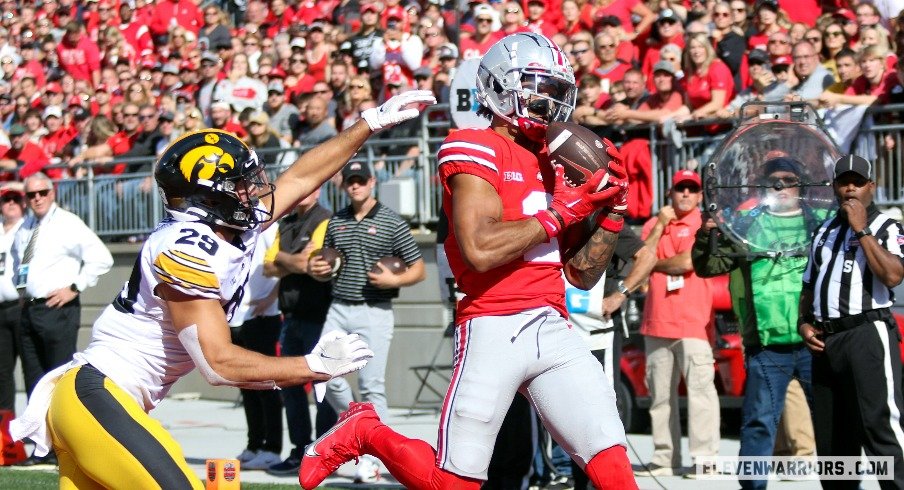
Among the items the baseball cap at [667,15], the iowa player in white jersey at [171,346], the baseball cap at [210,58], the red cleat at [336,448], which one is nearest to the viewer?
the iowa player in white jersey at [171,346]

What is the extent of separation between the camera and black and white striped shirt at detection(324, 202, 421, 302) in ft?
28.6

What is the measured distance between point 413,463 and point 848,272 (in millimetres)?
2571

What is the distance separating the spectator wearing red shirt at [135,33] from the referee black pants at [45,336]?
31.0 ft

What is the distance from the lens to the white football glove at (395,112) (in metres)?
5.12

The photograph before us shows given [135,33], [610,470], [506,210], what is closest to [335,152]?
[506,210]

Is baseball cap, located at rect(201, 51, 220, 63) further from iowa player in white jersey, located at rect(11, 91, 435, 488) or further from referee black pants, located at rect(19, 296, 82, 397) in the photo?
iowa player in white jersey, located at rect(11, 91, 435, 488)

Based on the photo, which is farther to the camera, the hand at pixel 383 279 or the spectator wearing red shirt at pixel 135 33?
the spectator wearing red shirt at pixel 135 33

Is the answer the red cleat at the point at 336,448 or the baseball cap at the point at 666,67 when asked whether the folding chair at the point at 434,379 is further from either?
the red cleat at the point at 336,448

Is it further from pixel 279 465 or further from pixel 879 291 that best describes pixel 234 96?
pixel 879 291

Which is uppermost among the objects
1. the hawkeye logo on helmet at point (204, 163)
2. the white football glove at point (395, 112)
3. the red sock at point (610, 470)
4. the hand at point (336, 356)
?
the white football glove at point (395, 112)

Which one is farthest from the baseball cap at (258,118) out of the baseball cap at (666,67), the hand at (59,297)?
the baseball cap at (666,67)

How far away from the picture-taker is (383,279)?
859cm

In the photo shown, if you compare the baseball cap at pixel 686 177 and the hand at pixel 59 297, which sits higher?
the baseball cap at pixel 686 177

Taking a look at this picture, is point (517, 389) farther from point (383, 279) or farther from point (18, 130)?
point (18, 130)
